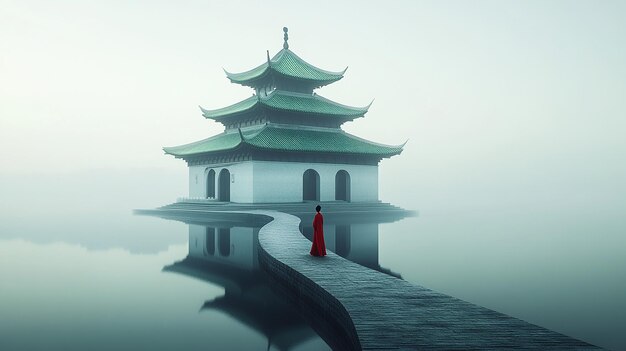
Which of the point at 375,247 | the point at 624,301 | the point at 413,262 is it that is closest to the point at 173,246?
the point at 375,247

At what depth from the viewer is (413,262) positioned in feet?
54.0

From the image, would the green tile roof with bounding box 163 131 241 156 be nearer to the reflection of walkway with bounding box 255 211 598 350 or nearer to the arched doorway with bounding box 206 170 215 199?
the arched doorway with bounding box 206 170 215 199

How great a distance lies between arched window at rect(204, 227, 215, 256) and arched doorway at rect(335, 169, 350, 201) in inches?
582

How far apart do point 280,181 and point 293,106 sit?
19.6ft

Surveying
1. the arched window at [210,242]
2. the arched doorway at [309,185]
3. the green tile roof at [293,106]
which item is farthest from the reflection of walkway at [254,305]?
the arched doorway at [309,185]

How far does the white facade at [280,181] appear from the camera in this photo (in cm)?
3353

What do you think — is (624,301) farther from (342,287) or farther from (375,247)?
(375,247)

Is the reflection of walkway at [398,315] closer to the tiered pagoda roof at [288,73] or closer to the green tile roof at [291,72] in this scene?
the tiered pagoda roof at [288,73]

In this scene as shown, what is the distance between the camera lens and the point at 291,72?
38.7 meters

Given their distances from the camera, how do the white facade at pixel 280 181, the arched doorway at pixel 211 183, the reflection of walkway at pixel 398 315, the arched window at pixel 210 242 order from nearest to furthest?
1. the reflection of walkway at pixel 398 315
2. the arched window at pixel 210 242
3. the white facade at pixel 280 181
4. the arched doorway at pixel 211 183

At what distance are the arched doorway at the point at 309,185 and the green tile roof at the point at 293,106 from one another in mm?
4646

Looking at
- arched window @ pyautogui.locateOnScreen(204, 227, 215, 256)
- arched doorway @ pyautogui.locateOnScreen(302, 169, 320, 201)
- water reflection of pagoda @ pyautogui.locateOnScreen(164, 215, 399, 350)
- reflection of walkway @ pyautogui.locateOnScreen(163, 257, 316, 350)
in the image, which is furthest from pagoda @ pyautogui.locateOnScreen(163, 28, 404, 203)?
reflection of walkway @ pyautogui.locateOnScreen(163, 257, 316, 350)

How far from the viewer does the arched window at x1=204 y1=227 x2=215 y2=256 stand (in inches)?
702

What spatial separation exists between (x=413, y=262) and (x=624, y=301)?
6.24m
